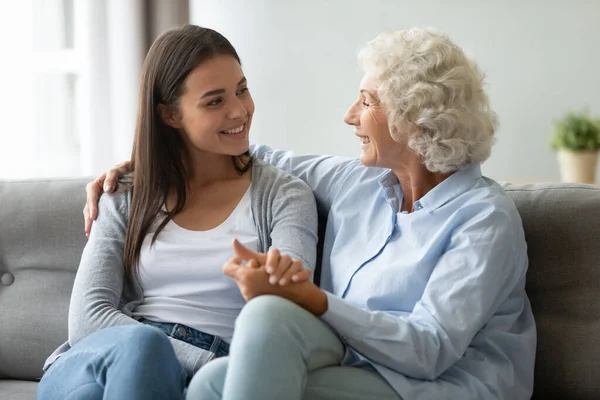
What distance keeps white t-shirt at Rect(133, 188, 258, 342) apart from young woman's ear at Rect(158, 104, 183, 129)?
0.80 feet

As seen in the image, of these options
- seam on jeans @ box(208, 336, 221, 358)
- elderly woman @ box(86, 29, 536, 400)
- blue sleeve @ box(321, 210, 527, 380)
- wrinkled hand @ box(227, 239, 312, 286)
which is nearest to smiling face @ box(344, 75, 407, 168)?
elderly woman @ box(86, 29, 536, 400)

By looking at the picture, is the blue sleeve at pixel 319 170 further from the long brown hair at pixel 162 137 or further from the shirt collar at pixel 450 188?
the shirt collar at pixel 450 188

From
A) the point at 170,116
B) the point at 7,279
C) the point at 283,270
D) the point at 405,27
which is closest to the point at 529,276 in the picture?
the point at 283,270

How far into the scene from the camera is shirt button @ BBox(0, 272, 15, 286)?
2.30 m

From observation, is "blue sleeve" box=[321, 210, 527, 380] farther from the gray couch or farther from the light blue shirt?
the gray couch

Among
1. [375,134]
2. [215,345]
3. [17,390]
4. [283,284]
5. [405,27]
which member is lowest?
[17,390]

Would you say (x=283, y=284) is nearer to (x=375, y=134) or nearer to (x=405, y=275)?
(x=405, y=275)

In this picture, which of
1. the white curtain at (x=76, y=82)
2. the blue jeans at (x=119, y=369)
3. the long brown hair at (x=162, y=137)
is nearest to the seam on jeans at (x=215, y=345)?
the blue jeans at (x=119, y=369)

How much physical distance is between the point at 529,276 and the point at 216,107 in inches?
31.1

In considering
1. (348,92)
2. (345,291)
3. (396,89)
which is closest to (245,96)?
(396,89)

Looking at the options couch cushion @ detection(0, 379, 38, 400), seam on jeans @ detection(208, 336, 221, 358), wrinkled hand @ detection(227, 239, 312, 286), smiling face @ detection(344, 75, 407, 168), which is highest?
smiling face @ detection(344, 75, 407, 168)

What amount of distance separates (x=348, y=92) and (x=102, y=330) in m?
2.39

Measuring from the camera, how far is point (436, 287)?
1591 millimetres

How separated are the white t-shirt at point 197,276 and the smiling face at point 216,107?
151 millimetres
